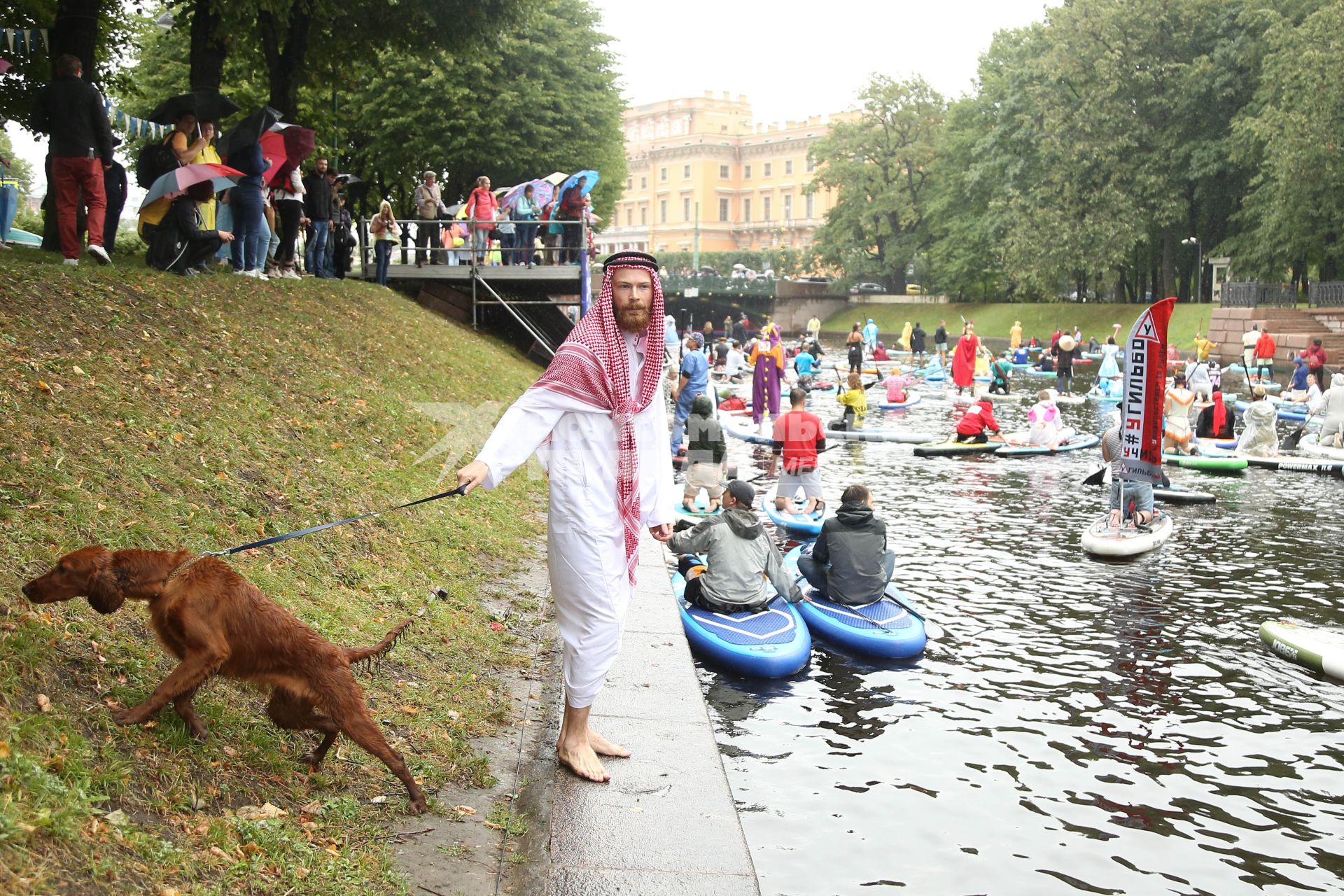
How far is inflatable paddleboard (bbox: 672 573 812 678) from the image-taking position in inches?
368

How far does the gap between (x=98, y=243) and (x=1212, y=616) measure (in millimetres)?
11496

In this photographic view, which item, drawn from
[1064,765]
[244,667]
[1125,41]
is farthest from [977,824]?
[1125,41]

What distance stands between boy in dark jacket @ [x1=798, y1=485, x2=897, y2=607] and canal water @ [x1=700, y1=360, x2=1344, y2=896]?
62 centimetres

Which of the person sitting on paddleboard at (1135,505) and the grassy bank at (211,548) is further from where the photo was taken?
the person sitting on paddleboard at (1135,505)

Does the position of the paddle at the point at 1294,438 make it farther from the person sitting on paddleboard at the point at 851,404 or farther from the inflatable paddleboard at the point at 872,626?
the inflatable paddleboard at the point at 872,626

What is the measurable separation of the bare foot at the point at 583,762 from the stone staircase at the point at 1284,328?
41168 millimetres

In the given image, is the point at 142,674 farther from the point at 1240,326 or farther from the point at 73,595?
the point at 1240,326

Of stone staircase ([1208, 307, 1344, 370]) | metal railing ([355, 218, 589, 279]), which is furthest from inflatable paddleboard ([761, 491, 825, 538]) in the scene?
stone staircase ([1208, 307, 1344, 370])

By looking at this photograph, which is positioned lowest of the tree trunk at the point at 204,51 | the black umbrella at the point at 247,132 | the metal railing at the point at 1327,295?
the metal railing at the point at 1327,295

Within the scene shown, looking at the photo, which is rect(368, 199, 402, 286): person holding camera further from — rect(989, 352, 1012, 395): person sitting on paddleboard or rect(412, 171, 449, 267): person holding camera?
rect(989, 352, 1012, 395): person sitting on paddleboard

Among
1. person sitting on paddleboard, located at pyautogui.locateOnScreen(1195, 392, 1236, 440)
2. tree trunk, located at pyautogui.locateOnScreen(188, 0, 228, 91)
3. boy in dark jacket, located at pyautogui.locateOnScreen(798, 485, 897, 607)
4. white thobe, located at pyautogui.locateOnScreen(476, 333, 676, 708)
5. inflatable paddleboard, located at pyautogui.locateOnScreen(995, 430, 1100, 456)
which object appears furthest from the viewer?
person sitting on paddleboard, located at pyautogui.locateOnScreen(1195, 392, 1236, 440)

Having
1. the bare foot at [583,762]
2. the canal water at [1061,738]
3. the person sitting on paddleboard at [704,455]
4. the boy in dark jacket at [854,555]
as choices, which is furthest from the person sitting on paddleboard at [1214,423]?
the bare foot at [583,762]

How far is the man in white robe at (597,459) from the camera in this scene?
546 centimetres

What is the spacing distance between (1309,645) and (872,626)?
3.55 meters
